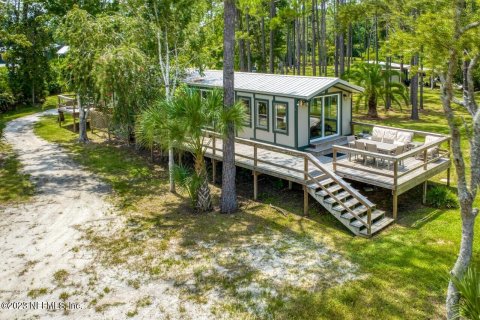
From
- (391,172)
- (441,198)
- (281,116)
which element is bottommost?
(441,198)

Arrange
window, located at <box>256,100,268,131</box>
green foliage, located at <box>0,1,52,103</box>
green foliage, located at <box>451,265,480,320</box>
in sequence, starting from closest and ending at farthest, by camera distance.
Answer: green foliage, located at <box>451,265,480,320</box> < window, located at <box>256,100,268,131</box> < green foliage, located at <box>0,1,52,103</box>

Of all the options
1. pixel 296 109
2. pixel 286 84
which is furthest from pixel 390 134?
pixel 286 84

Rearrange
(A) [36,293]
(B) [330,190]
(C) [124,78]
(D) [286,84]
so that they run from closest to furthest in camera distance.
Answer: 1. (A) [36,293]
2. (B) [330,190]
3. (C) [124,78]
4. (D) [286,84]

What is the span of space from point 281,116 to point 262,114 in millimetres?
928

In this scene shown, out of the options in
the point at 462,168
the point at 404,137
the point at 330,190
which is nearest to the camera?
the point at 462,168

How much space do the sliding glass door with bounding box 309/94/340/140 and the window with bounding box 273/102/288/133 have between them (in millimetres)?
945

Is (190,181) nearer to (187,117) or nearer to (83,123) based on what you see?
(187,117)

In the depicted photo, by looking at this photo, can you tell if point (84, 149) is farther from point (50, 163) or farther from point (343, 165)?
point (343, 165)

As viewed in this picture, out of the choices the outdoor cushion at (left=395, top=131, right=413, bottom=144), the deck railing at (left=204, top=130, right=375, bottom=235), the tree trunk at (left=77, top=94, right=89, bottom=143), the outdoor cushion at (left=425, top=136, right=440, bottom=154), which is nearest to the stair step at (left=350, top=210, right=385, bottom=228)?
the deck railing at (left=204, top=130, right=375, bottom=235)

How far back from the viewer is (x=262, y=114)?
53.2 ft

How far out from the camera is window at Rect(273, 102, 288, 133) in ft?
50.4

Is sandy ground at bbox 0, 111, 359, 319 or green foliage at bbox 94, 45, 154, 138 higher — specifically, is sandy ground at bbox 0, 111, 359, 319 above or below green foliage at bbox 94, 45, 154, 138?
below

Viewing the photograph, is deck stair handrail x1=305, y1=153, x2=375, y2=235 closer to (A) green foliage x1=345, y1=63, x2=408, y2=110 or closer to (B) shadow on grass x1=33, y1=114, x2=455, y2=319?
(B) shadow on grass x1=33, y1=114, x2=455, y2=319

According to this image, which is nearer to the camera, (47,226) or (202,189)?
(47,226)
